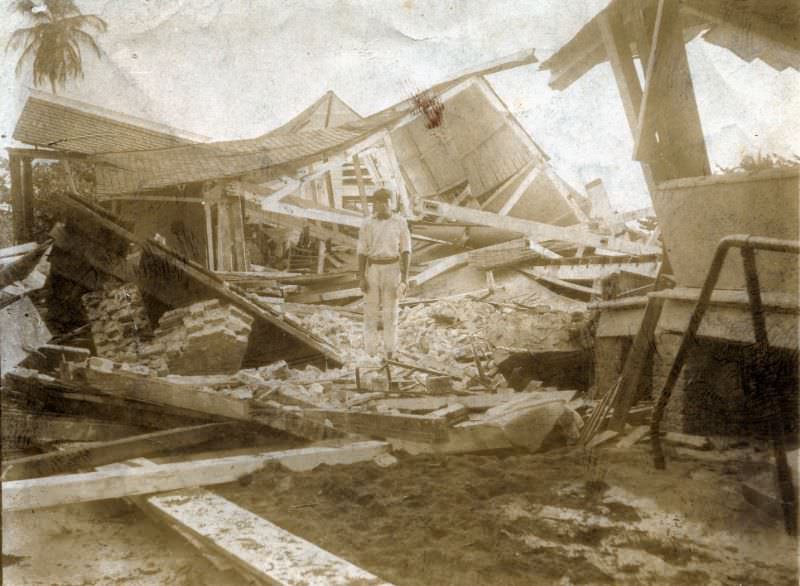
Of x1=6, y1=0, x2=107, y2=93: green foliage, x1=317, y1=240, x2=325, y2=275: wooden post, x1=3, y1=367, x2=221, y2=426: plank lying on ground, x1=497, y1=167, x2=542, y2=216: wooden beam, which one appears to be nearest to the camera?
x1=6, y1=0, x2=107, y2=93: green foliage

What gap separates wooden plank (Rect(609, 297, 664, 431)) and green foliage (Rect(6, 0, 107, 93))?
3.66 m

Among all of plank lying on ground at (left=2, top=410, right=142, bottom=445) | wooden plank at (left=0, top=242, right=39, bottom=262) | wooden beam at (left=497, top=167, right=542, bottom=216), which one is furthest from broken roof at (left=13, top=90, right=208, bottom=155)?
wooden beam at (left=497, top=167, right=542, bottom=216)

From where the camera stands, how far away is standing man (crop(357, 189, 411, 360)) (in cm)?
567

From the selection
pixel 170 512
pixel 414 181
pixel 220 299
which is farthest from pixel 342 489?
pixel 414 181

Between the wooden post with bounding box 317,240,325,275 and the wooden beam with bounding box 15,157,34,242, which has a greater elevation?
the wooden beam with bounding box 15,157,34,242

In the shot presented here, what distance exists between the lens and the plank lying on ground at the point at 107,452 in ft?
8.76

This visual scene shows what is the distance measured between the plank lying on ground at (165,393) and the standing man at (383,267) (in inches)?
99.3

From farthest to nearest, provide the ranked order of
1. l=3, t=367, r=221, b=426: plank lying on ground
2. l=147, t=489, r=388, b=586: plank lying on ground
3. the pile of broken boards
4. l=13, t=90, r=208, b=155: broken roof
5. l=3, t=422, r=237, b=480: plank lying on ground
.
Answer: l=13, t=90, r=208, b=155: broken roof, the pile of broken boards, l=3, t=367, r=221, b=426: plank lying on ground, l=3, t=422, r=237, b=480: plank lying on ground, l=147, t=489, r=388, b=586: plank lying on ground

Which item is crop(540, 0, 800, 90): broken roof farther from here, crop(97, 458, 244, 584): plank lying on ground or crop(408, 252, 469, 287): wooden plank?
crop(408, 252, 469, 287): wooden plank

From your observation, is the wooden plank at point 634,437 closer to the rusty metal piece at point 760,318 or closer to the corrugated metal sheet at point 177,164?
the rusty metal piece at point 760,318

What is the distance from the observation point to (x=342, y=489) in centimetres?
277

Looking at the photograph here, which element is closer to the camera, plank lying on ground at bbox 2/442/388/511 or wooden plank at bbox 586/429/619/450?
plank lying on ground at bbox 2/442/388/511

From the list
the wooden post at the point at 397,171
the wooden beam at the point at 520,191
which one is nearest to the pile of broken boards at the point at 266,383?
the wooden post at the point at 397,171

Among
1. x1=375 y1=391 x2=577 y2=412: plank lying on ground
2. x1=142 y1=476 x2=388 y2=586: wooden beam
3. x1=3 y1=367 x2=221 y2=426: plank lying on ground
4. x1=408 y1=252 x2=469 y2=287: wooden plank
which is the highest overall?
x1=408 y1=252 x2=469 y2=287: wooden plank
